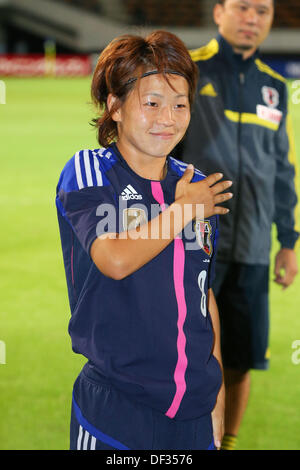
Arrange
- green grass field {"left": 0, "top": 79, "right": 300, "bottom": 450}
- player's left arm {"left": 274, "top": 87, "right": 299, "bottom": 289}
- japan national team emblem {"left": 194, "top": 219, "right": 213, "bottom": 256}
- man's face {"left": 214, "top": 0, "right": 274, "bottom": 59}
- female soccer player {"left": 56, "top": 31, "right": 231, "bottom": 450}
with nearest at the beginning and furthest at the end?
female soccer player {"left": 56, "top": 31, "right": 231, "bottom": 450}
japan national team emblem {"left": 194, "top": 219, "right": 213, "bottom": 256}
man's face {"left": 214, "top": 0, "right": 274, "bottom": 59}
player's left arm {"left": 274, "top": 87, "right": 299, "bottom": 289}
green grass field {"left": 0, "top": 79, "right": 300, "bottom": 450}

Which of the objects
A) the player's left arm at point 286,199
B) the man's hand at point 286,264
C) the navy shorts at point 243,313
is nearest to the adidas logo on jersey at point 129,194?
the navy shorts at point 243,313

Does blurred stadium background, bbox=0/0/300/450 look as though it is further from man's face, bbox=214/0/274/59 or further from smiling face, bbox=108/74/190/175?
man's face, bbox=214/0/274/59

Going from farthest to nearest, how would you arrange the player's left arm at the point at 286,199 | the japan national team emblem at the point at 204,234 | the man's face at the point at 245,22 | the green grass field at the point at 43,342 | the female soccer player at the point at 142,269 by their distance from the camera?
the green grass field at the point at 43,342, the player's left arm at the point at 286,199, the man's face at the point at 245,22, the japan national team emblem at the point at 204,234, the female soccer player at the point at 142,269

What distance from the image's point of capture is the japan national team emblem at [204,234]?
1.77 m

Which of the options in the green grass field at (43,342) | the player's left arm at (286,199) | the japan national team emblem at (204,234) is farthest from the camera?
the green grass field at (43,342)

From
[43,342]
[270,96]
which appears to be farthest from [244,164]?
[43,342]

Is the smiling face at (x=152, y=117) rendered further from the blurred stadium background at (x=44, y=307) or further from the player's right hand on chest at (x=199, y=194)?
the blurred stadium background at (x=44, y=307)

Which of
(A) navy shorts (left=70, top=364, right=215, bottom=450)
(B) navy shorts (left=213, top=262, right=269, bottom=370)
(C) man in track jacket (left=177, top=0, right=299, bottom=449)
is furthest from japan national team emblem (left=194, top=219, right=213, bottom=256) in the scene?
(B) navy shorts (left=213, top=262, right=269, bottom=370)

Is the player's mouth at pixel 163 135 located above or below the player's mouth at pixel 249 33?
below

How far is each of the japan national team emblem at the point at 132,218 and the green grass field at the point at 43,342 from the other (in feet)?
1.58

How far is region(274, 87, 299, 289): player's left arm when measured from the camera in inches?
127

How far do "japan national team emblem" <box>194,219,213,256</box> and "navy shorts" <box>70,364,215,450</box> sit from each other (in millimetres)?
431

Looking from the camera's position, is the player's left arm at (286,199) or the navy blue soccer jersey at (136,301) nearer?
the navy blue soccer jersey at (136,301)

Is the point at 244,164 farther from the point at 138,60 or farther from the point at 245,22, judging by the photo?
the point at 138,60
